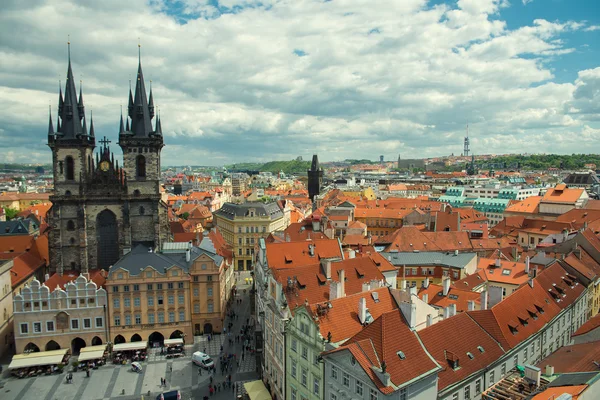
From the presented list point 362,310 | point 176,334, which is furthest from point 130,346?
point 362,310

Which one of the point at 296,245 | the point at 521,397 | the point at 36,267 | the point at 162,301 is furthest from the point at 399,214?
the point at 521,397

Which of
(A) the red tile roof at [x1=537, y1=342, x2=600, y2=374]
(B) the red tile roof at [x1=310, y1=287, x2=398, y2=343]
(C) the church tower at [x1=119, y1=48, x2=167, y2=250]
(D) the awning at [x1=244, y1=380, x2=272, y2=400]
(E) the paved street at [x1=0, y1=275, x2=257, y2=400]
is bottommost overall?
(E) the paved street at [x1=0, y1=275, x2=257, y2=400]

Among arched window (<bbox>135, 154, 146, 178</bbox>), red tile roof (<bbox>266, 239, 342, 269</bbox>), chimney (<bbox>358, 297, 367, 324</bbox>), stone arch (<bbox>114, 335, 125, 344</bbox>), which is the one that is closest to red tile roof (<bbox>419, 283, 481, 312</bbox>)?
chimney (<bbox>358, 297, 367, 324</bbox>)

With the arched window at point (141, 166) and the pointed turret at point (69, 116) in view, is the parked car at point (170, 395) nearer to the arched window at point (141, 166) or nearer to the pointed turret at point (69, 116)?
the arched window at point (141, 166)

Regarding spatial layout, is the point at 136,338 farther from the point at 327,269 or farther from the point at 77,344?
the point at 327,269

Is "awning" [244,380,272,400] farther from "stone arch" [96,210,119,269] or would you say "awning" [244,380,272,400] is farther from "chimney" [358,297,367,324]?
"stone arch" [96,210,119,269]

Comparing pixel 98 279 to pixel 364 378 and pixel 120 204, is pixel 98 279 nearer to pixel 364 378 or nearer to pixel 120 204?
pixel 120 204
